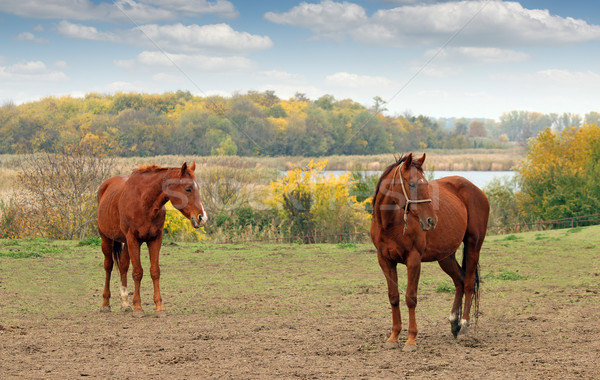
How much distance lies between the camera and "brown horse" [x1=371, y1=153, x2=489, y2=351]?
5.85m

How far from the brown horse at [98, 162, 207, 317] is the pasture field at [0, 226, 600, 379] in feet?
1.81

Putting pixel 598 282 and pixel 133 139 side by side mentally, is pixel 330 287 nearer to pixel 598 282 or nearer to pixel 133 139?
pixel 598 282

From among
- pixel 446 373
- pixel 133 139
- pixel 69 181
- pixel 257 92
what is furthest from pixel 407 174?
pixel 257 92

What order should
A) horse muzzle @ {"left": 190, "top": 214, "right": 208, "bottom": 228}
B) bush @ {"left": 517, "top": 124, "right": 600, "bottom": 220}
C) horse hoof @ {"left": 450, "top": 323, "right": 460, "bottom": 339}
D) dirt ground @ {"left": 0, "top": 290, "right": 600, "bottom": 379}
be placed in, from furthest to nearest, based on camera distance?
bush @ {"left": 517, "top": 124, "right": 600, "bottom": 220} < horse muzzle @ {"left": 190, "top": 214, "right": 208, "bottom": 228} < horse hoof @ {"left": 450, "top": 323, "right": 460, "bottom": 339} < dirt ground @ {"left": 0, "top": 290, "right": 600, "bottom": 379}

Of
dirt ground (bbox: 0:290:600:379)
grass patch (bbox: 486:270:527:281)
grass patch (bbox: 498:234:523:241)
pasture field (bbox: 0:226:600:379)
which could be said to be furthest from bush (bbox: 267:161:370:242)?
dirt ground (bbox: 0:290:600:379)

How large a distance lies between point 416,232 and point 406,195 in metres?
0.44

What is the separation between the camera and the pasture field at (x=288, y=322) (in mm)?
5371

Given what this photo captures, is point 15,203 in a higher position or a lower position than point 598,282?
higher

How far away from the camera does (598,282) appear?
31.9 ft

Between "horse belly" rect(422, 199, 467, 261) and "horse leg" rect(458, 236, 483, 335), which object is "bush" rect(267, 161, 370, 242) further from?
"horse belly" rect(422, 199, 467, 261)

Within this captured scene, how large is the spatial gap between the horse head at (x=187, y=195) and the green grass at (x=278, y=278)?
1.39 meters

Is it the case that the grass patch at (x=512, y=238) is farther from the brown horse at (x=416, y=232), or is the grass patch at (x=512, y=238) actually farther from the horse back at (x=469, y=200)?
the brown horse at (x=416, y=232)

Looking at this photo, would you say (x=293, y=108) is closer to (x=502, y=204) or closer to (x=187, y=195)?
(x=502, y=204)

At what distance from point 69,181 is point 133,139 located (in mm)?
24104
